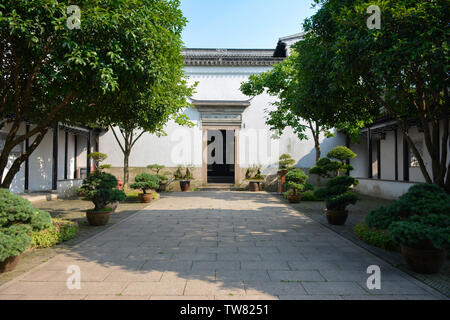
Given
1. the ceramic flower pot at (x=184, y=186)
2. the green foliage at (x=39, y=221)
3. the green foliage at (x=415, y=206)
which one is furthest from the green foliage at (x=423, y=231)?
the ceramic flower pot at (x=184, y=186)

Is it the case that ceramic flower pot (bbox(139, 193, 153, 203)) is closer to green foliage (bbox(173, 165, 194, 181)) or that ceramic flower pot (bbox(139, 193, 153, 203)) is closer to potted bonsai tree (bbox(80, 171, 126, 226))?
potted bonsai tree (bbox(80, 171, 126, 226))

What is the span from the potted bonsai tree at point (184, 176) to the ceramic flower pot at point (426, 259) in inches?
468

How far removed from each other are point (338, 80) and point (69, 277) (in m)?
Answer: 5.30

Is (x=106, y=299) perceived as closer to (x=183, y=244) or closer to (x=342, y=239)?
(x=183, y=244)

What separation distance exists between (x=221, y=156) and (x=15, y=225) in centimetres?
1352

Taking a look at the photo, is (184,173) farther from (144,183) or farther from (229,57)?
(229,57)

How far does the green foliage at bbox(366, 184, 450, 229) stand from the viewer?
3746 mm

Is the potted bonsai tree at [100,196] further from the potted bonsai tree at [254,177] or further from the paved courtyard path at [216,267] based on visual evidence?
the potted bonsai tree at [254,177]

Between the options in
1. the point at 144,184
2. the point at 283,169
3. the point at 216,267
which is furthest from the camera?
the point at 283,169

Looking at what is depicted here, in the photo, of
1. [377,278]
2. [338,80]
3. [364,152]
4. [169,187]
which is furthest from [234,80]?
[377,278]

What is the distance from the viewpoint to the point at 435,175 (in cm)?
514

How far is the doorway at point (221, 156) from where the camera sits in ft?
54.8

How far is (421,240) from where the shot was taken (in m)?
3.53

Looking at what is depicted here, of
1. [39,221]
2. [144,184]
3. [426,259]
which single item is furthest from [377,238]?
[144,184]
